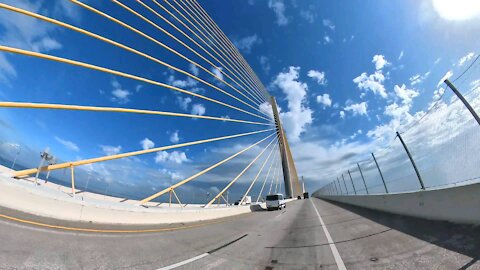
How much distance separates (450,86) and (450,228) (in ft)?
12.6

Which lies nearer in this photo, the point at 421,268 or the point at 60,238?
the point at 421,268

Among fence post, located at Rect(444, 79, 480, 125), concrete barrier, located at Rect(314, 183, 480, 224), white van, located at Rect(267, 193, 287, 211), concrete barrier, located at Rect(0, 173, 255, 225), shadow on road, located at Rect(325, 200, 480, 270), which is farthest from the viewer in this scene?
white van, located at Rect(267, 193, 287, 211)

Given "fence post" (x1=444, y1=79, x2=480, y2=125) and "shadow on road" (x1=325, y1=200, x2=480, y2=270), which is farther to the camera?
"fence post" (x1=444, y1=79, x2=480, y2=125)

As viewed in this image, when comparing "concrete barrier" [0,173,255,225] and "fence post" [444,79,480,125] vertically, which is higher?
"fence post" [444,79,480,125]

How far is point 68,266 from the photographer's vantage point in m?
4.71

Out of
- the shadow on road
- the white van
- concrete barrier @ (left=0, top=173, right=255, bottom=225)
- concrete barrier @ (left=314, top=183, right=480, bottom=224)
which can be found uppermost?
the white van

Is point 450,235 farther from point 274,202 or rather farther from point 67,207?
point 274,202

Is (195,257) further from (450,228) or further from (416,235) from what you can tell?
(450,228)

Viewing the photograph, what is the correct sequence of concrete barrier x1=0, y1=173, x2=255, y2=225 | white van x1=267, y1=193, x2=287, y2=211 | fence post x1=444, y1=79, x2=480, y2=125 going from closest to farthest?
fence post x1=444, y1=79, x2=480, y2=125
concrete barrier x1=0, y1=173, x2=255, y2=225
white van x1=267, y1=193, x2=287, y2=211

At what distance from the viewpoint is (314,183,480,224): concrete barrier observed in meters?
5.94

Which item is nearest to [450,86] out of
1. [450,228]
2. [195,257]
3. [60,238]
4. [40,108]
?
[450,228]

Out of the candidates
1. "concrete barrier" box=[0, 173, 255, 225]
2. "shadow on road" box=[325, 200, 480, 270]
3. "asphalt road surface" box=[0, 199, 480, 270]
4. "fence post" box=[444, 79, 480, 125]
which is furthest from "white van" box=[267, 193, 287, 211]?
"fence post" box=[444, 79, 480, 125]

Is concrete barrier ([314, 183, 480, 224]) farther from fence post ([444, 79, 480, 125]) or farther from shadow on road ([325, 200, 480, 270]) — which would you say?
fence post ([444, 79, 480, 125])

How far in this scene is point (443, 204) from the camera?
23.5 ft
